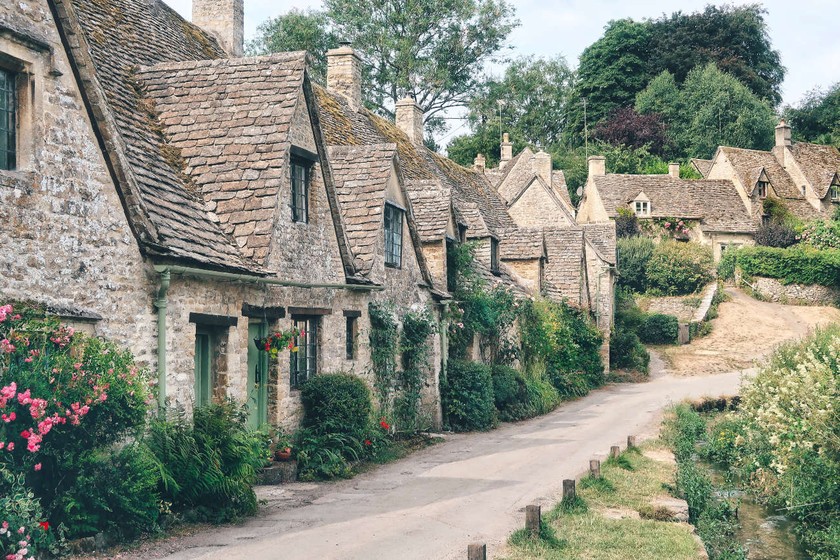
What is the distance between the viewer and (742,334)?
4716 cm

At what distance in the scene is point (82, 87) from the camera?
11781 mm

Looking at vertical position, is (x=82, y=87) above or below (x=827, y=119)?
below

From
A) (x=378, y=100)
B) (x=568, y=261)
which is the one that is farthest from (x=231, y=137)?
(x=378, y=100)

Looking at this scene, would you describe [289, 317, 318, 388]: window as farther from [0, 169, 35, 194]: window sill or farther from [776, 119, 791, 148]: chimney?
Result: [776, 119, 791, 148]: chimney

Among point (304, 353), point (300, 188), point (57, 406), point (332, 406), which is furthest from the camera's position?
point (304, 353)

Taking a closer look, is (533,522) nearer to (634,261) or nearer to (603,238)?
(603,238)

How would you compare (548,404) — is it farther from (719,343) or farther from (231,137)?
(719,343)

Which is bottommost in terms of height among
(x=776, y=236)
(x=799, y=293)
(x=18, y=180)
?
(x=799, y=293)

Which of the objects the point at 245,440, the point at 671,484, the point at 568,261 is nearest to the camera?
the point at 245,440

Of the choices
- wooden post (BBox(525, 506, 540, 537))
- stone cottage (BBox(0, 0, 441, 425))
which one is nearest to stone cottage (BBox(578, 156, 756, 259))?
stone cottage (BBox(0, 0, 441, 425))

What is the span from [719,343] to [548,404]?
65.0 ft

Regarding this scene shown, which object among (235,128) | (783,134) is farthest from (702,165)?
(235,128)

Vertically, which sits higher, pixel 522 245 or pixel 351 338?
pixel 522 245

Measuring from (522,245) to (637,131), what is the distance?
133 ft
